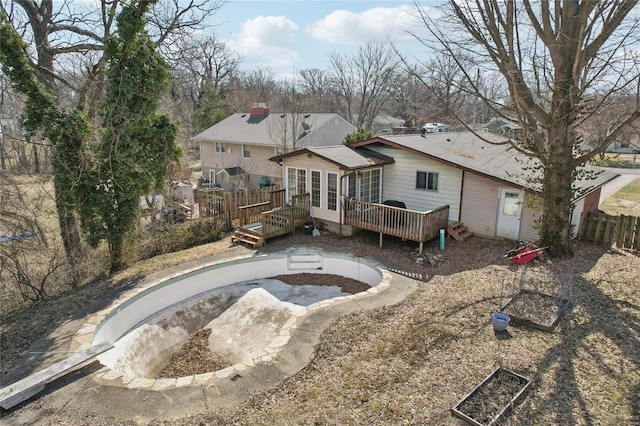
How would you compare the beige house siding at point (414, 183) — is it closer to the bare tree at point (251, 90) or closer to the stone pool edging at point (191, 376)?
the stone pool edging at point (191, 376)

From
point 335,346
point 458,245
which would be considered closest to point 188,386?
point 335,346

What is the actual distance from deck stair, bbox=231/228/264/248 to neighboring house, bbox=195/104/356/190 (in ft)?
32.8

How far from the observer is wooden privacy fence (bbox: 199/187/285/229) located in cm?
1608

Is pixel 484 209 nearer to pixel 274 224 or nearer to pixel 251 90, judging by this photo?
pixel 274 224

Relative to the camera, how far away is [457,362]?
6379 mm

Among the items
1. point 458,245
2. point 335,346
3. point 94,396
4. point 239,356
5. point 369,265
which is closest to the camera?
point 94,396

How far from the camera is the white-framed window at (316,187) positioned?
1511cm

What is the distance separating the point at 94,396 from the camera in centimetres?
630

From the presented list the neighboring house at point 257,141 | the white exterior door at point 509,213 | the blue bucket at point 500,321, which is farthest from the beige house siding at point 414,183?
the neighboring house at point 257,141

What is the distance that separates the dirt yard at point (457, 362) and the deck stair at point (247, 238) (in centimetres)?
630

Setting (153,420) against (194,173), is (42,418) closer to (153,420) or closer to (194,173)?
(153,420)

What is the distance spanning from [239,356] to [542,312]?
6610 millimetres

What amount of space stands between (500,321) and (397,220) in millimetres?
6308

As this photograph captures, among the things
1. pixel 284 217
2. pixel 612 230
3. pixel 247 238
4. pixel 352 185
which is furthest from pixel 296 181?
pixel 612 230
